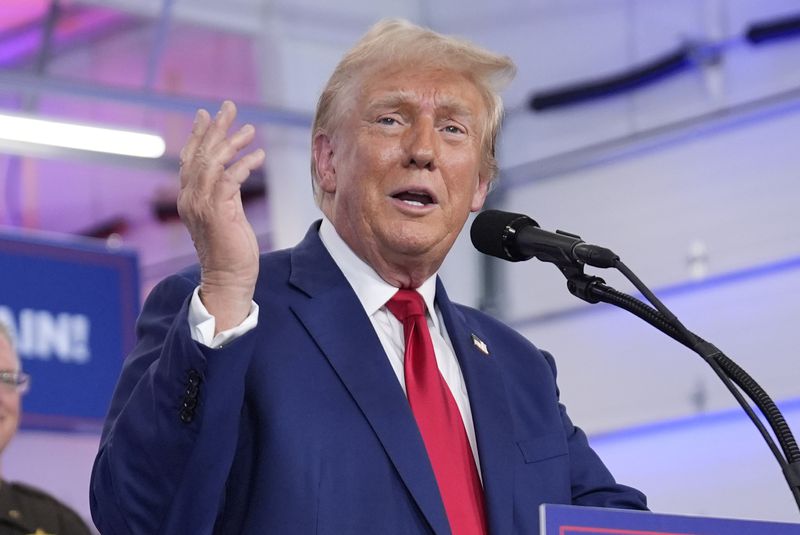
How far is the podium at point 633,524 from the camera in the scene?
1.65m

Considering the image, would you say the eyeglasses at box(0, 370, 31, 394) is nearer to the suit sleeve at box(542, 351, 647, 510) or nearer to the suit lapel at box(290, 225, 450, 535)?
the suit lapel at box(290, 225, 450, 535)

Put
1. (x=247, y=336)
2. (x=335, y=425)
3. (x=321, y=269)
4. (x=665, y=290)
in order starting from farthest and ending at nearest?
(x=665, y=290) < (x=321, y=269) < (x=335, y=425) < (x=247, y=336)

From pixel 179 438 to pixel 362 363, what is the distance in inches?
13.6

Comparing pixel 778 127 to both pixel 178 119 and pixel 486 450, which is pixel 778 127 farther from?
pixel 486 450

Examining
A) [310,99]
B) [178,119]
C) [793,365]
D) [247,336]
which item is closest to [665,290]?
[793,365]

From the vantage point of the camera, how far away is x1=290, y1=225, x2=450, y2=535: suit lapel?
2.03 m

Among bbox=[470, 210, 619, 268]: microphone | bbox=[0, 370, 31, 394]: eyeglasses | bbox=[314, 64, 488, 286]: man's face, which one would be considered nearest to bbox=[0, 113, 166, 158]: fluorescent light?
bbox=[0, 370, 31, 394]: eyeglasses

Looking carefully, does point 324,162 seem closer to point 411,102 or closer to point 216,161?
point 411,102

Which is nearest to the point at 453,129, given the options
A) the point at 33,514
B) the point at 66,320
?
the point at 33,514

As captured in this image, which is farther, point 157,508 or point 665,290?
point 665,290

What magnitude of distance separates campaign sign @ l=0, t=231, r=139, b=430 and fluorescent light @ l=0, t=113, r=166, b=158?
844 millimetres

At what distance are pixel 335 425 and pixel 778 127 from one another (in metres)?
5.65

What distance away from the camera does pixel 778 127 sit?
23.9 ft

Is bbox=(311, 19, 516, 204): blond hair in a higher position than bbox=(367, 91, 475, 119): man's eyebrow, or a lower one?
higher
